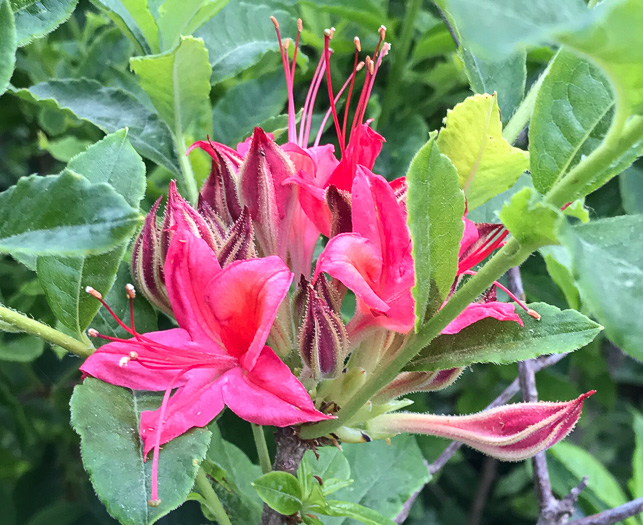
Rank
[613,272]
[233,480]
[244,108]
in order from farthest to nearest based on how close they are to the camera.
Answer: [244,108], [233,480], [613,272]

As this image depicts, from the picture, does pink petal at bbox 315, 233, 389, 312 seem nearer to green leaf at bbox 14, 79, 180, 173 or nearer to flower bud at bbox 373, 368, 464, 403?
flower bud at bbox 373, 368, 464, 403

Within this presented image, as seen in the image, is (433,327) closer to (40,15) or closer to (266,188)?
(266,188)

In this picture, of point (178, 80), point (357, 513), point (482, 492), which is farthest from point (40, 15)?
point (482, 492)

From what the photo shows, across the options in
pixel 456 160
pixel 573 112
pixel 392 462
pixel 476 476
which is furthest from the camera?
pixel 476 476

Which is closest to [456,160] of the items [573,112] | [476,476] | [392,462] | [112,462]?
[573,112]

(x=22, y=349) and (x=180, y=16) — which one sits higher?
(x=180, y=16)

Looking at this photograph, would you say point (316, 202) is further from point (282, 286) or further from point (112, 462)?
point (112, 462)
